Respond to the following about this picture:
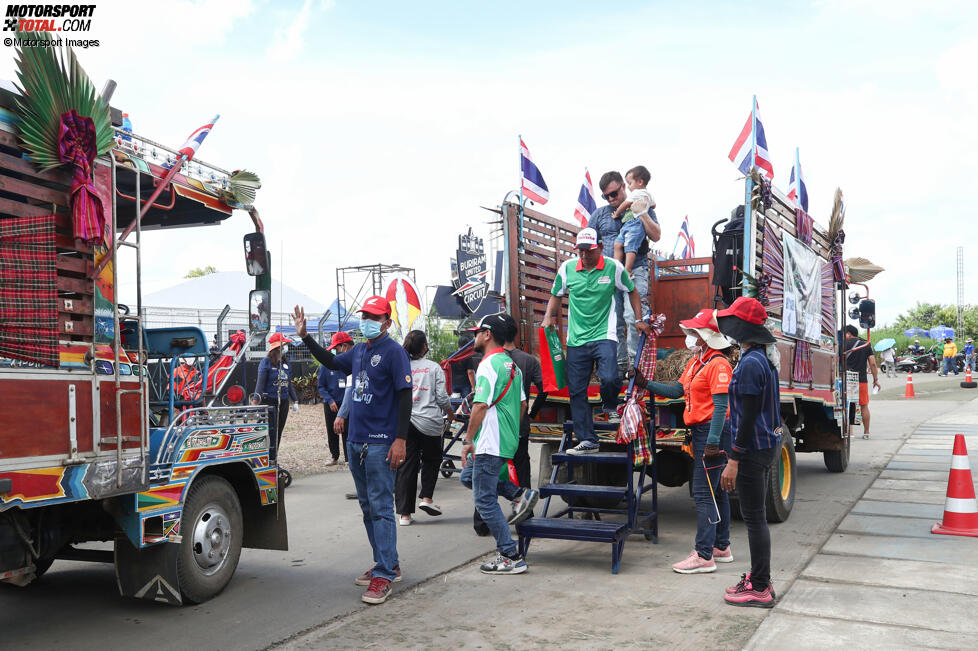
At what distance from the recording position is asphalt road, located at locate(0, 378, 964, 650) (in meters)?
4.74

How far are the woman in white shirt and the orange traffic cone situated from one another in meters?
4.58

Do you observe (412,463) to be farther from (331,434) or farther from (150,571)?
(331,434)

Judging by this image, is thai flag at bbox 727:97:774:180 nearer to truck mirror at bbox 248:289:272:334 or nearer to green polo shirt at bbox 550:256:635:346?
green polo shirt at bbox 550:256:635:346

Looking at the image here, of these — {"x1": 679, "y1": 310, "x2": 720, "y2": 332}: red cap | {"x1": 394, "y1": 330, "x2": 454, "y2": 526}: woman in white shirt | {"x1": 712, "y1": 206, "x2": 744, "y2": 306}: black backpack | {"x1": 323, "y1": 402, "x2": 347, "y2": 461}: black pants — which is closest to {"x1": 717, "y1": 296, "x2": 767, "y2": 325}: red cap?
{"x1": 679, "y1": 310, "x2": 720, "y2": 332}: red cap

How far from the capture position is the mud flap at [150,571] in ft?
16.5

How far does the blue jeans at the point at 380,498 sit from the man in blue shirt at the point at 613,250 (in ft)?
9.44

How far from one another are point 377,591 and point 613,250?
4.13 metres

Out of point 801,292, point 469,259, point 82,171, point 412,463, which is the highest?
point 469,259

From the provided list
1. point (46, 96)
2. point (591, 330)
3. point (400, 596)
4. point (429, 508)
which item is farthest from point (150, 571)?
point (591, 330)

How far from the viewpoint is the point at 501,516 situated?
6.04 metres

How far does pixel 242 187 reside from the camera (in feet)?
19.1

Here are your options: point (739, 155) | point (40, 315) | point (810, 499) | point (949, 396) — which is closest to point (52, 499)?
point (40, 315)

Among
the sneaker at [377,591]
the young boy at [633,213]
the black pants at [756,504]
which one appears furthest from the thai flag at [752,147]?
the sneaker at [377,591]

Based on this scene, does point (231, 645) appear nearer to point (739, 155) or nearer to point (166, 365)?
point (166, 365)
